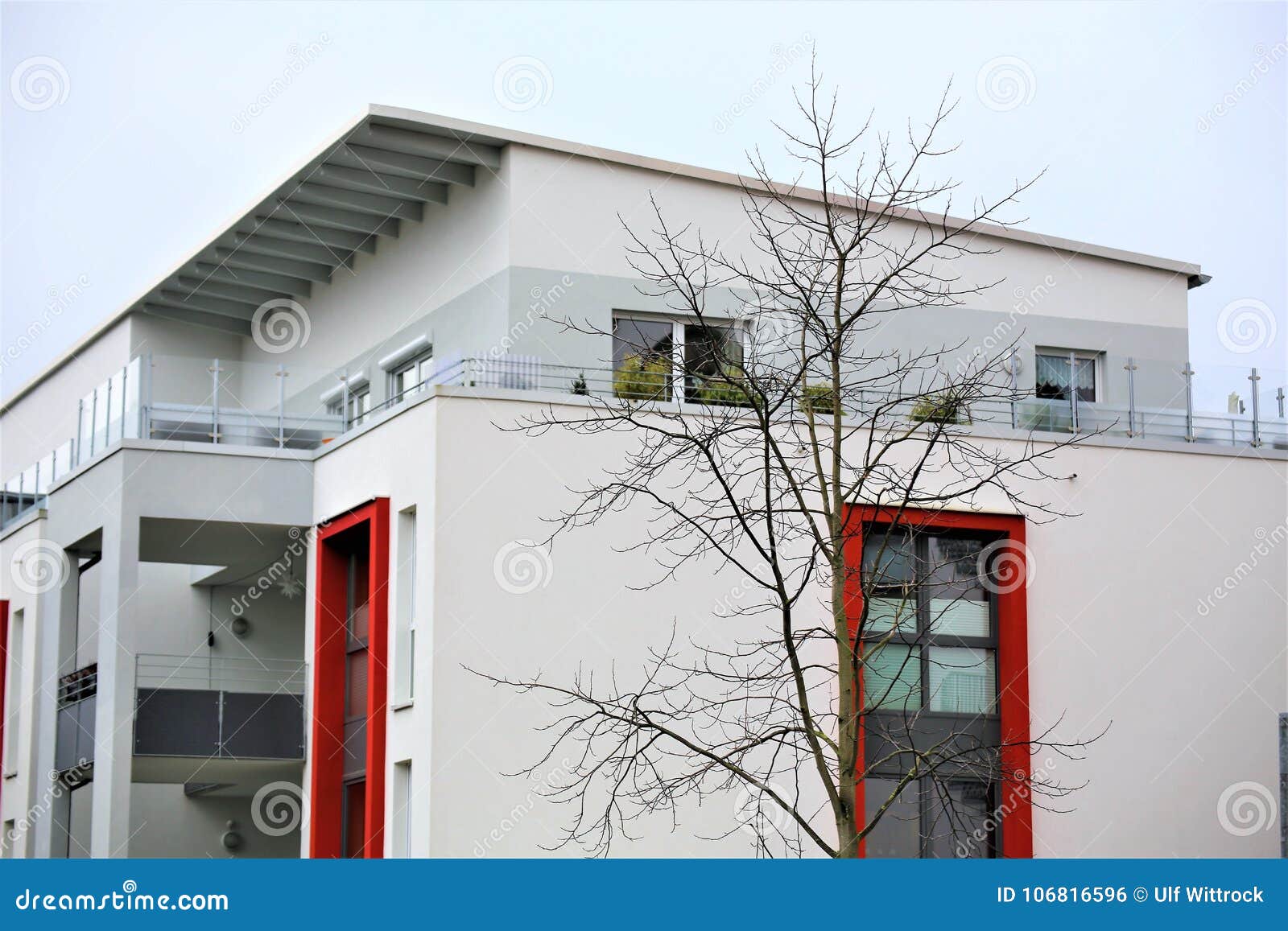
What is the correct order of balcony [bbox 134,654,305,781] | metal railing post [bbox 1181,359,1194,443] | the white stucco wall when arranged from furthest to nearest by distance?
metal railing post [bbox 1181,359,1194,443]
balcony [bbox 134,654,305,781]
the white stucco wall

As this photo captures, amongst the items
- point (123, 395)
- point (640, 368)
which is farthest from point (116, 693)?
point (640, 368)

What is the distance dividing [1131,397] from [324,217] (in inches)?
425

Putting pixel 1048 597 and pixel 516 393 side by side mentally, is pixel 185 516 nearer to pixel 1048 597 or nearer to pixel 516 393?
pixel 516 393

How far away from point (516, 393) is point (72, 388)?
17178 millimetres

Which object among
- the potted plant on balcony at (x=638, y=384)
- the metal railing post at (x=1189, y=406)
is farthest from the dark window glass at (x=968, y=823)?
the potted plant on balcony at (x=638, y=384)

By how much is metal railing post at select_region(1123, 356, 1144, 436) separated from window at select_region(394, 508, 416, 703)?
339 inches

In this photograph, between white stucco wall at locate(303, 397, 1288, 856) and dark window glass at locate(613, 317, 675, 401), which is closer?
white stucco wall at locate(303, 397, 1288, 856)

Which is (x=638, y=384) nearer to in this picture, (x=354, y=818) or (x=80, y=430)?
(x=354, y=818)

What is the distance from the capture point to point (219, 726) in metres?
19.1

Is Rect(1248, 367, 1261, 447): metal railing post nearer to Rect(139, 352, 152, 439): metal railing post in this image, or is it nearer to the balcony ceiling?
the balcony ceiling

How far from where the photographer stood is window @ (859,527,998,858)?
17.7 meters

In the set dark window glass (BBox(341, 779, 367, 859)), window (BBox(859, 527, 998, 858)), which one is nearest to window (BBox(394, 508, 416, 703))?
dark window glass (BBox(341, 779, 367, 859))

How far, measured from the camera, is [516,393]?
1706 centimetres
